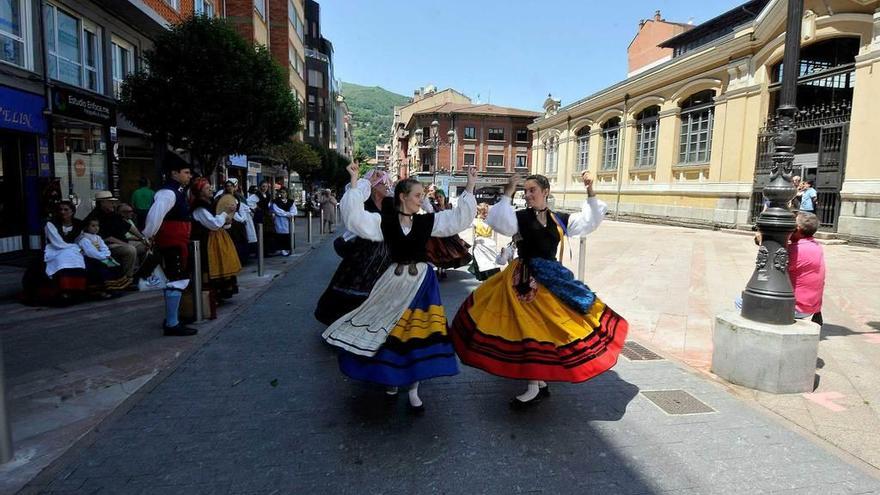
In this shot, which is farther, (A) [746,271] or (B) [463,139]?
(B) [463,139]

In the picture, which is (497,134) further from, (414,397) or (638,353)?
(414,397)

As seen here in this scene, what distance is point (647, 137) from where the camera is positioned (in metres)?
26.1

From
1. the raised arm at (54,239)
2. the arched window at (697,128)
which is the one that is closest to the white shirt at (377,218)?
the raised arm at (54,239)

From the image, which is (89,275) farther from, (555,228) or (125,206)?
(555,228)

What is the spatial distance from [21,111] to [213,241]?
8623 mm

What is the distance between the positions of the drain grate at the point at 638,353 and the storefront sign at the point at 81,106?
46.1 ft

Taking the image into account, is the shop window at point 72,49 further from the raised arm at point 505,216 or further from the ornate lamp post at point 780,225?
the ornate lamp post at point 780,225

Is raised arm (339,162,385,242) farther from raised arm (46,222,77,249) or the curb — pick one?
raised arm (46,222,77,249)

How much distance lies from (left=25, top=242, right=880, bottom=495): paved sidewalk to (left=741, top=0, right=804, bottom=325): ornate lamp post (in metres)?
0.80

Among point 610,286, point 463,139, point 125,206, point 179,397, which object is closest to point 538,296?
point 179,397

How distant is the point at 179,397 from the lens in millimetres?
4191

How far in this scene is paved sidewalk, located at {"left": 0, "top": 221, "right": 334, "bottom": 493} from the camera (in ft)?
11.6

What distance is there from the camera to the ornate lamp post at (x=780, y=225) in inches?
177

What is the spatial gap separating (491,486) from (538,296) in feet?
4.66
